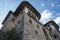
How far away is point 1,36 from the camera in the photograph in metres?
15.0

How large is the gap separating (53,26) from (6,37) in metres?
14.8

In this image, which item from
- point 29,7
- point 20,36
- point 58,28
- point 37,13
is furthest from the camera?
point 58,28

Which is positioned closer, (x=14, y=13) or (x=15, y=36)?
(x=15, y=36)

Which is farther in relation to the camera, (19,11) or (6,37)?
(19,11)

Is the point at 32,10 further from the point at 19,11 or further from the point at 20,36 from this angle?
the point at 20,36

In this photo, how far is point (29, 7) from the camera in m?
24.0

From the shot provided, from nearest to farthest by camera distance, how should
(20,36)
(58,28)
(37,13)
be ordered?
1. (20,36)
2. (37,13)
3. (58,28)

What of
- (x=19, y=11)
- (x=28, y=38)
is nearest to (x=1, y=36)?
(x=28, y=38)

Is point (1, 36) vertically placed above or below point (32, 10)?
below

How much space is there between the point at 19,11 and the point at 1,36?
9836 mm

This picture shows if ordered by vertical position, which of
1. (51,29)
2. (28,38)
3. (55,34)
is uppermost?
(51,29)

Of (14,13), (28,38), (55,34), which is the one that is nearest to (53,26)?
(55,34)

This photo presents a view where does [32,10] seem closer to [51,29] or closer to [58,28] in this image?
[51,29]

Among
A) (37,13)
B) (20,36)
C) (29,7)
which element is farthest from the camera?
(37,13)
